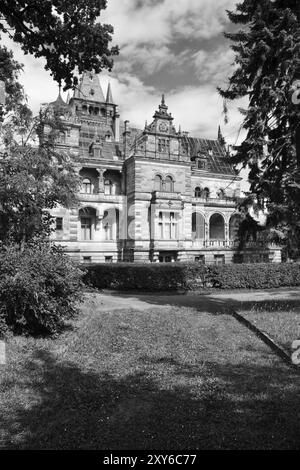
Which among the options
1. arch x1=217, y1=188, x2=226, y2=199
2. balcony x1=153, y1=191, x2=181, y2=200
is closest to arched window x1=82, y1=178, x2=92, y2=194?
balcony x1=153, y1=191, x2=181, y2=200

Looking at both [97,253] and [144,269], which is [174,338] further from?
[97,253]

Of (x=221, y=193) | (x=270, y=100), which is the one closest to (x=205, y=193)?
(x=221, y=193)

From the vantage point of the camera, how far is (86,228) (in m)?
37.9

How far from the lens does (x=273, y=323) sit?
11.4 m

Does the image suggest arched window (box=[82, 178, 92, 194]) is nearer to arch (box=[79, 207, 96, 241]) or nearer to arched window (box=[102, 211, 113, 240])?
arch (box=[79, 207, 96, 241])

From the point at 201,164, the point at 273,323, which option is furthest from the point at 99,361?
the point at 201,164

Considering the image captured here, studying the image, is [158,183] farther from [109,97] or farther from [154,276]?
[109,97]

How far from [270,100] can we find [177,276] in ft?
42.3

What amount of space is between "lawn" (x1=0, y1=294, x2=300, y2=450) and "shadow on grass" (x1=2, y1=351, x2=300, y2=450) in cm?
1

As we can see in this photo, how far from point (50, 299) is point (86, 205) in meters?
27.3

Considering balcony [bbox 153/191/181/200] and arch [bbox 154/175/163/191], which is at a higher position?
arch [bbox 154/175/163/191]

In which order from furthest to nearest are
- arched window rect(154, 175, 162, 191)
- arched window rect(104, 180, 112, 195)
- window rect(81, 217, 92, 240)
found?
1. arched window rect(104, 180, 112, 195)
2. window rect(81, 217, 92, 240)
3. arched window rect(154, 175, 162, 191)

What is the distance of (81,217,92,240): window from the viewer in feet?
124

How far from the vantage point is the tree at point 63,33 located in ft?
26.7
